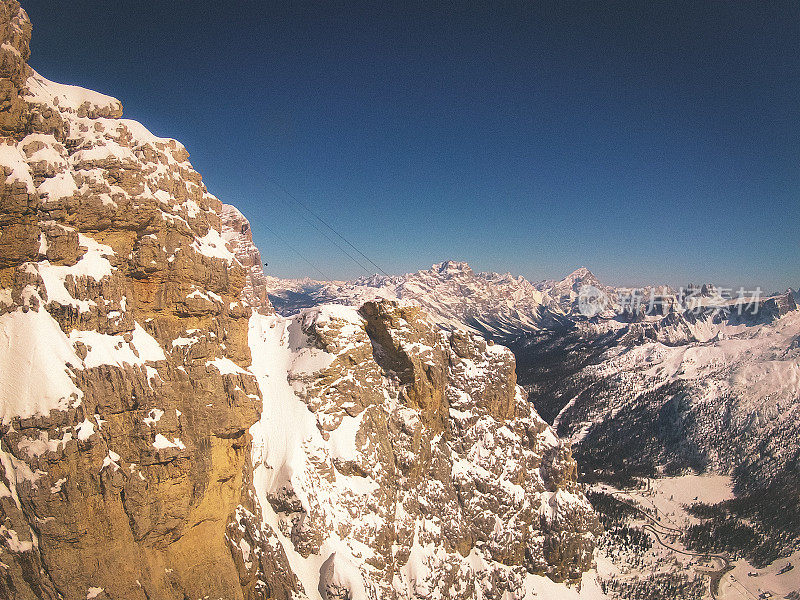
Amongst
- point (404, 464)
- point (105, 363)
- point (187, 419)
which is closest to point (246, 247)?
point (187, 419)

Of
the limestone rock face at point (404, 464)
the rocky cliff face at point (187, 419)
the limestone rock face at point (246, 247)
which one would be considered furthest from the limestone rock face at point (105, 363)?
the limestone rock face at point (246, 247)

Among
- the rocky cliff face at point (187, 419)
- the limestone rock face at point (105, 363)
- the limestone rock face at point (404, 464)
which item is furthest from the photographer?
the limestone rock face at point (404, 464)

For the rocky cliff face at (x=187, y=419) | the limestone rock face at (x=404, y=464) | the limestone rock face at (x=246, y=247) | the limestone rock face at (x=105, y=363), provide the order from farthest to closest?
the limestone rock face at (x=246, y=247) < the limestone rock face at (x=404, y=464) < the rocky cliff face at (x=187, y=419) < the limestone rock face at (x=105, y=363)

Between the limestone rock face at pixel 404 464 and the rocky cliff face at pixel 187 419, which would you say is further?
the limestone rock face at pixel 404 464

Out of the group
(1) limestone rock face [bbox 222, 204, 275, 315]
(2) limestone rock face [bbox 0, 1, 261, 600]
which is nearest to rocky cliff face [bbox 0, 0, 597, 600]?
(2) limestone rock face [bbox 0, 1, 261, 600]

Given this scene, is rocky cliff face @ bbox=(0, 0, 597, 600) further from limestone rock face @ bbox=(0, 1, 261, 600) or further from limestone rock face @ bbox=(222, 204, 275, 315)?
limestone rock face @ bbox=(222, 204, 275, 315)

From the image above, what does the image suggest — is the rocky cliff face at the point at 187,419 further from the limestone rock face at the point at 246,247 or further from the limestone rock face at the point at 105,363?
the limestone rock face at the point at 246,247

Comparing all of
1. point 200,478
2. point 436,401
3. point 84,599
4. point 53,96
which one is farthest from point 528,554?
point 53,96
